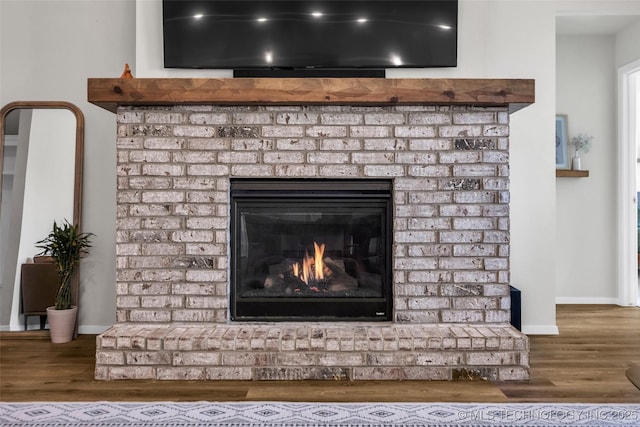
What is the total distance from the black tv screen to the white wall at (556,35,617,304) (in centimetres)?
194

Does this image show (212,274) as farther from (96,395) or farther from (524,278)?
(524,278)

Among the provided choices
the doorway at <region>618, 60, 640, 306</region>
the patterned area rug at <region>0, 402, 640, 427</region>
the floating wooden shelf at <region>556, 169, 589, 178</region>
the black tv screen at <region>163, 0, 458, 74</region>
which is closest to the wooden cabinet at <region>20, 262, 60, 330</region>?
the patterned area rug at <region>0, 402, 640, 427</region>

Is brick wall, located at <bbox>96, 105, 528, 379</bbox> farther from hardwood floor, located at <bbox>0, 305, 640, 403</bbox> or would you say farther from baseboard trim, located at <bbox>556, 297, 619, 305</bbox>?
baseboard trim, located at <bbox>556, 297, 619, 305</bbox>

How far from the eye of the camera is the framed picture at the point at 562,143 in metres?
4.12

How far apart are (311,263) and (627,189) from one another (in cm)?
308

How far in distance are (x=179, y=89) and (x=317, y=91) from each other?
663 millimetres

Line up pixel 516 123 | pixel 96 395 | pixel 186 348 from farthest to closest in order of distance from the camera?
pixel 516 123 < pixel 186 348 < pixel 96 395

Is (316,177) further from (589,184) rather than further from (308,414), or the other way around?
(589,184)

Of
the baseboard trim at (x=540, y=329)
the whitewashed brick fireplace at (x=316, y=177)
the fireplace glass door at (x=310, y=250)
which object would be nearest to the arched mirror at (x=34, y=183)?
the whitewashed brick fireplace at (x=316, y=177)

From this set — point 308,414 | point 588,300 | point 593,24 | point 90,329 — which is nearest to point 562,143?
point 593,24

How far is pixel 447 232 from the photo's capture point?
2402 mm

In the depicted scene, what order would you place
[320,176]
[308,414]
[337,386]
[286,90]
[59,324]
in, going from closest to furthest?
[308,414] → [337,386] → [286,90] → [320,176] → [59,324]

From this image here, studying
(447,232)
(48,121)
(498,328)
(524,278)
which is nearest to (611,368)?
(498,328)

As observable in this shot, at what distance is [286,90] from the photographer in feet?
7.55
